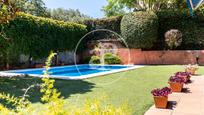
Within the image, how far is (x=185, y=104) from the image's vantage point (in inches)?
289

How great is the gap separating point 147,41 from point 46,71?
1982 cm

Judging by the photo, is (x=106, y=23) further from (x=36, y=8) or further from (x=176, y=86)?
(x=176, y=86)

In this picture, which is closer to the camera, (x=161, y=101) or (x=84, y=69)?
(x=161, y=101)

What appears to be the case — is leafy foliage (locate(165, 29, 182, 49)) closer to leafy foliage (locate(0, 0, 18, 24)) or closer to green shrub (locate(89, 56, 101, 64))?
green shrub (locate(89, 56, 101, 64))

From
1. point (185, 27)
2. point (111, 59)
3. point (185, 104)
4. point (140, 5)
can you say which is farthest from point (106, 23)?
point (185, 104)

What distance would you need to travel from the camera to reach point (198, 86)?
10.4 metres

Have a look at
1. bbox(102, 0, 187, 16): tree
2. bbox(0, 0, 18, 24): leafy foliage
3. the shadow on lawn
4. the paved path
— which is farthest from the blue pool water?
bbox(0, 0, 18, 24): leafy foliage

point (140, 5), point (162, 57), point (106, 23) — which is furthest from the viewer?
point (140, 5)

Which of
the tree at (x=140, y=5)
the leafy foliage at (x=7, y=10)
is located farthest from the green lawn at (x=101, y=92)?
the tree at (x=140, y=5)

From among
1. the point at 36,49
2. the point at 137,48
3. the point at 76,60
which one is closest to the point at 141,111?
the point at 36,49

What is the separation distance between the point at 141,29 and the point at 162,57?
309 cm

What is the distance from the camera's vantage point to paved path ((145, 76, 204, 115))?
6537 mm

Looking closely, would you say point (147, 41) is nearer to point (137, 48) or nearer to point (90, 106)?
point (137, 48)

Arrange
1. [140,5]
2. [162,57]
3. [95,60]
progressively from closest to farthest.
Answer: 1. [162,57]
2. [95,60]
3. [140,5]
